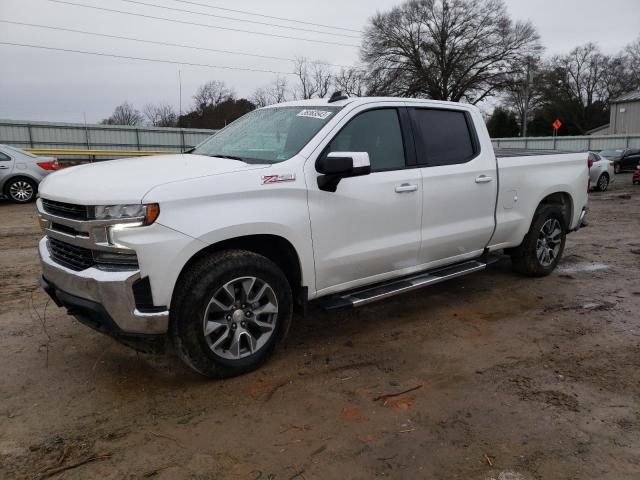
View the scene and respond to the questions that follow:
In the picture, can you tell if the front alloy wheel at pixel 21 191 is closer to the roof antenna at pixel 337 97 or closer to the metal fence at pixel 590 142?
the roof antenna at pixel 337 97

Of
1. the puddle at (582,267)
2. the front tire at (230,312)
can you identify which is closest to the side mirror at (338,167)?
the front tire at (230,312)

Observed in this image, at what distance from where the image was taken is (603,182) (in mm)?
18688

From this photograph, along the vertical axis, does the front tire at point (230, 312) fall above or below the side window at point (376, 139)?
below

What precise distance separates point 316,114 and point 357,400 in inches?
89.2

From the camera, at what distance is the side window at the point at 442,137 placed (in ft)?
15.5

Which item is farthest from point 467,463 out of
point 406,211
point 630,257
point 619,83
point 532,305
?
point 619,83

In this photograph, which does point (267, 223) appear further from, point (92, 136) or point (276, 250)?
point (92, 136)

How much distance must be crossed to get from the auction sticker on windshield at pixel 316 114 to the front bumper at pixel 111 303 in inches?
76.8

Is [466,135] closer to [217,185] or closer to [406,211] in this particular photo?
[406,211]

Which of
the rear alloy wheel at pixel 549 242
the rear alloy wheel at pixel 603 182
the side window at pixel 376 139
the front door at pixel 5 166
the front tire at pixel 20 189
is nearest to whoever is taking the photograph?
the side window at pixel 376 139

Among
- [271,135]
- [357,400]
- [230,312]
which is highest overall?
[271,135]

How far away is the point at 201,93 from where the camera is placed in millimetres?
58438

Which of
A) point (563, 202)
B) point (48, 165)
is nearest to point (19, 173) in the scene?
point (48, 165)

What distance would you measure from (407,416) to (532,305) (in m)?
2.72
